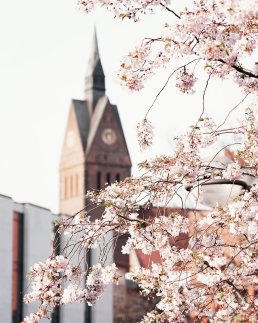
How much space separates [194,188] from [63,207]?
101 metres

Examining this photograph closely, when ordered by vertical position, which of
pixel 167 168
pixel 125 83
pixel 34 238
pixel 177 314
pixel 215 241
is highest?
pixel 34 238

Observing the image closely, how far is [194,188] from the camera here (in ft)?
27.1

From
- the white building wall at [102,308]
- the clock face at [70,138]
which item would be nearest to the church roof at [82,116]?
the clock face at [70,138]

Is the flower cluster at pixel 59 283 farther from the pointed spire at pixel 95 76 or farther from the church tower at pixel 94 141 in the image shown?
the pointed spire at pixel 95 76

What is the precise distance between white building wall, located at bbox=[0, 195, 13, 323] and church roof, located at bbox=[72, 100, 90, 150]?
199ft

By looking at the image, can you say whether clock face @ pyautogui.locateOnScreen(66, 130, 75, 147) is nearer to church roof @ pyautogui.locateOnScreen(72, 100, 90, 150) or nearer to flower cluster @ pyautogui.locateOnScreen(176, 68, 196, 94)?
church roof @ pyautogui.locateOnScreen(72, 100, 90, 150)

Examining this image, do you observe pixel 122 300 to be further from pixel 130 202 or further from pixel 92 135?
pixel 130 202

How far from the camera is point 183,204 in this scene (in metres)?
7.98

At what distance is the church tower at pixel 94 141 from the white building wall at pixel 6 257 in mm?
59407

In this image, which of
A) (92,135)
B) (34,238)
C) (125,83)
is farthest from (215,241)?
(92,135)

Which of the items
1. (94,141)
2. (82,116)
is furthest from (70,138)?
(82,116)

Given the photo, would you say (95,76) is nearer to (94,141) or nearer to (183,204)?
(94,141)

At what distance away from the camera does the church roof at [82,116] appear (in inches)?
4016

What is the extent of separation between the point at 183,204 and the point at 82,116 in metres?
A: 94.3
